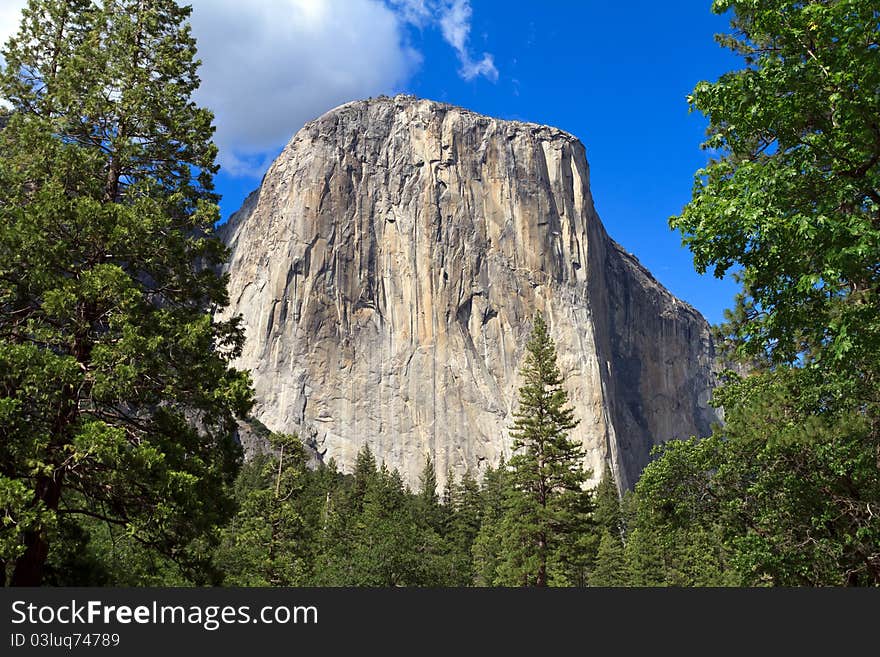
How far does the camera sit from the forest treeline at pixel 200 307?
9000mm

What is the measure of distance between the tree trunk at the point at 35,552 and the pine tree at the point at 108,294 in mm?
20

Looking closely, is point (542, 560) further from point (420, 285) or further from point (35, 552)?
point (420, 285)

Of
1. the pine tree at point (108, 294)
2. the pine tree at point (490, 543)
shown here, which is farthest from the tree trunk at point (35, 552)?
the pine tree at point (490, 543)

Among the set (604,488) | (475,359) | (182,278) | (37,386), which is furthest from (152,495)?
(475,359)

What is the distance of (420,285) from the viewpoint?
109m

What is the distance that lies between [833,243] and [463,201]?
10504cm

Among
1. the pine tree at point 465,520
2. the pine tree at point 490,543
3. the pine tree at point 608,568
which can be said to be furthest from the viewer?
Result: the pine tree at point 465,520

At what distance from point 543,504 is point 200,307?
21452 millimetres

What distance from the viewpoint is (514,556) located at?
1206 inches

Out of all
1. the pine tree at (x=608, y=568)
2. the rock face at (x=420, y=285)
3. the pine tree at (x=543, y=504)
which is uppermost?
the rock face at (x=420, y=285)

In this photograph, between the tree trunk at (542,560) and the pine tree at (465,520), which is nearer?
the tree trunk at (542,560)

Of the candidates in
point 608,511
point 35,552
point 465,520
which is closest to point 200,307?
point 35,552

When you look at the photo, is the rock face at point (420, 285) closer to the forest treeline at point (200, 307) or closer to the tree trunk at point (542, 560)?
the tree trunk at point (542, 560)

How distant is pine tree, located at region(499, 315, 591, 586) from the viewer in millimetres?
30203
